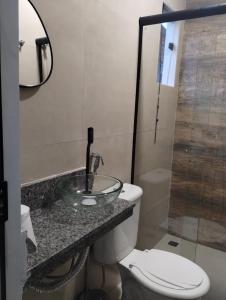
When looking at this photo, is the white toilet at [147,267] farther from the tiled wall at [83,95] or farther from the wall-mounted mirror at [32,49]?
the wall-mounted mirror at [32,49]

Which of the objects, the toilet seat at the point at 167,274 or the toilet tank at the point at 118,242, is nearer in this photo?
the toilet seat at the point at 167,274

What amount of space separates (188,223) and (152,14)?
1.89 meters

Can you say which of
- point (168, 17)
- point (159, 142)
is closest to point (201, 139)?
point (159, 142)

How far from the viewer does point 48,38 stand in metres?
1.20

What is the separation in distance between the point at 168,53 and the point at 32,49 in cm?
151

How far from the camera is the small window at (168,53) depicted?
7.30ft

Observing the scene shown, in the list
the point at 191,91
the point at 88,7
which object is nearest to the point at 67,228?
the point at 88,7

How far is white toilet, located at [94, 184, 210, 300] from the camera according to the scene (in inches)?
60.8

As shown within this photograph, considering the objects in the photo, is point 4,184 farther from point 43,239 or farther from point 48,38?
point 48,38

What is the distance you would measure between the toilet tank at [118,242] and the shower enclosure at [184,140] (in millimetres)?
461

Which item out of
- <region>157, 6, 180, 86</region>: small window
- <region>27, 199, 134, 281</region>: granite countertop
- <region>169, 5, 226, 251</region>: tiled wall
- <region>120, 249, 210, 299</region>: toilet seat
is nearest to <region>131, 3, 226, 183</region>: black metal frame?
<region>157, 6, 180, 86</region>: small window

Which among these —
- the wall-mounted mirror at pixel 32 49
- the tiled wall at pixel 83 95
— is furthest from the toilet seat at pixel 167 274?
the wall-mounted mirror at pixel 32 49

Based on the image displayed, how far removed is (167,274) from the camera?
1648mm

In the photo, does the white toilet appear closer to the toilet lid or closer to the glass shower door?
the toilet lid
